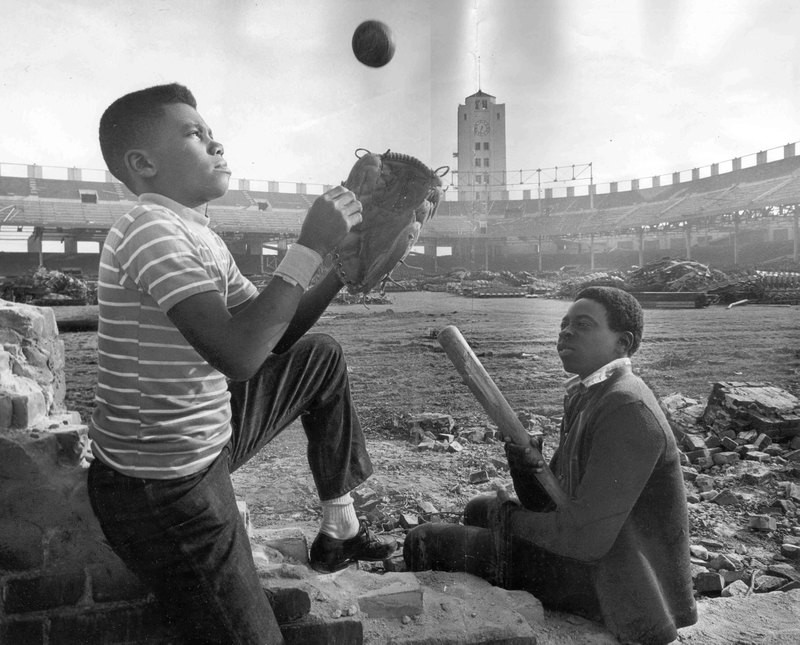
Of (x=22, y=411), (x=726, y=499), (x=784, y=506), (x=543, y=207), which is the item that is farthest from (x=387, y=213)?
(x=784, y=506)

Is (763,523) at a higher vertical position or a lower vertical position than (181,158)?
lower

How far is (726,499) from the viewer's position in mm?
3158

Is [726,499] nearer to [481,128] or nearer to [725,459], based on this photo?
[725,459]

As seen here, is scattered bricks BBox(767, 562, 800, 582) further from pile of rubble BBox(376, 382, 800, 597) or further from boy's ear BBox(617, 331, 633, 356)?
boy's ear BBox(617, 331, 633, 356)

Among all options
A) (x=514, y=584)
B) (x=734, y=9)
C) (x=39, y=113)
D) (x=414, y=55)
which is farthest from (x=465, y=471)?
(x=734, y=9)

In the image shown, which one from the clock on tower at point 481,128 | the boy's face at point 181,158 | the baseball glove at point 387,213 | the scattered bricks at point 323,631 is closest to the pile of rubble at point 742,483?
the scattered bricks at point 323,631

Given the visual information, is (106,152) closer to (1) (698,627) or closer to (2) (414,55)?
(2) (414,55)

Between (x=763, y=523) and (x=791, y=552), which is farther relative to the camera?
(x=763, y=523)

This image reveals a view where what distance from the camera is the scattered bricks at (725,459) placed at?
359 centimetres

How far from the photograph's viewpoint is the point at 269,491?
310 cm

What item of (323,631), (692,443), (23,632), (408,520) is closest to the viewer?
(23,632)

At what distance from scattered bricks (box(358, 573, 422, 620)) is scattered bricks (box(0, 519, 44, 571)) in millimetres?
820

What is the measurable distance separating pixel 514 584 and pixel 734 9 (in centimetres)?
312

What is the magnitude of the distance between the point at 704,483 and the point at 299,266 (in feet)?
10.2
